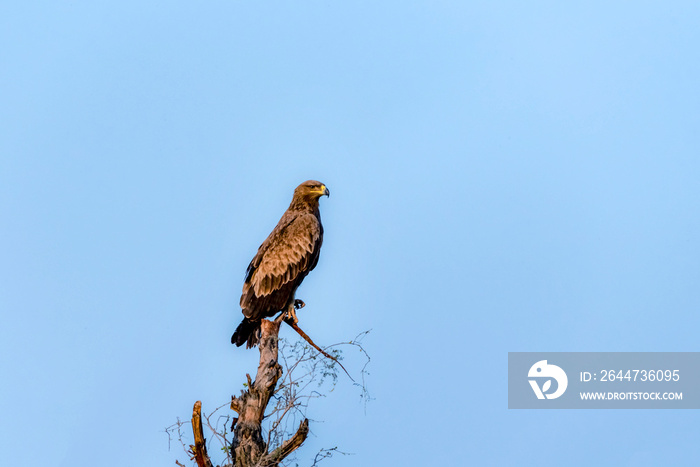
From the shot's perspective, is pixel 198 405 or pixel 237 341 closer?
pixel 198 405

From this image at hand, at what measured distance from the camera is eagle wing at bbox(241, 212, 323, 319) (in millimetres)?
11531

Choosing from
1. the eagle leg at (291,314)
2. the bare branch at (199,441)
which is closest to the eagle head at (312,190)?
the eagle leg at (291,314)

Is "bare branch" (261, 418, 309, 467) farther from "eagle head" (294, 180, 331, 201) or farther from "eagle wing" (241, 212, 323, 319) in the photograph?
"eagle head" (294, 180, 331, 201)

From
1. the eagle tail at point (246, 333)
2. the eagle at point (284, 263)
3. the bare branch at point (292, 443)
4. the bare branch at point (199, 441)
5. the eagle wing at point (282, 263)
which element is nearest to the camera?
the bare branch at point (199, 441)

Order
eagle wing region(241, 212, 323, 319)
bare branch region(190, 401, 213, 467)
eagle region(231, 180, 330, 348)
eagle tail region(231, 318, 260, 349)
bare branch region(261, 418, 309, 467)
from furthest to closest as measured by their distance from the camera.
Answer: eagle wing region(241, 212, 323, 319) → eagle region(231, 180, 330, 348) → eagle tail region(231, 318, 260, 349) → bare branch region(261, 418, 309, 467) → bare branch region(190, 401, 213, 467)

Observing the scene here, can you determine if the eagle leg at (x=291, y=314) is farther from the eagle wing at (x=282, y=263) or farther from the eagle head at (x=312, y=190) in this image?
the eagle head at (x=312, y=190)

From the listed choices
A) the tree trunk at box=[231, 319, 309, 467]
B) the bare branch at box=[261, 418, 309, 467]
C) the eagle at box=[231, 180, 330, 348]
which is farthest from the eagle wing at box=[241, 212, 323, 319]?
the bare branch at box=[261, 418, 309, 467]

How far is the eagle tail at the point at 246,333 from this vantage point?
11156mm

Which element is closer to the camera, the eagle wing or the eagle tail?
the eagle tail

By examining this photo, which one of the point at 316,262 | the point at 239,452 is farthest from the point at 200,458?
the point at 316,262

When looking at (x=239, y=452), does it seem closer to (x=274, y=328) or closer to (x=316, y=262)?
(x=274, y=328)

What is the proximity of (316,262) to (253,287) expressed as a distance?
3.58ft

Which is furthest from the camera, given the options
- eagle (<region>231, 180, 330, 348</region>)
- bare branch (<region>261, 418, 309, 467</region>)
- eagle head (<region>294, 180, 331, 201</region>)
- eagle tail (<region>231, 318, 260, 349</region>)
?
eagle head (<region>294, 180, 331, 201</region>)

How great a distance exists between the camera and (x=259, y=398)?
30.6ft
